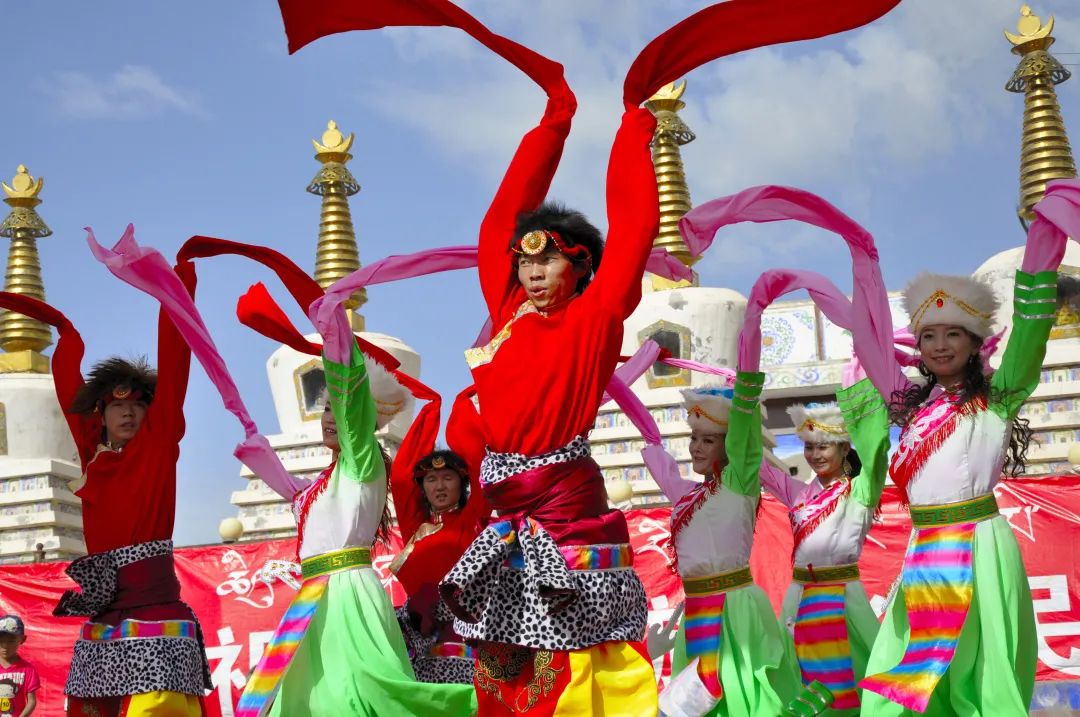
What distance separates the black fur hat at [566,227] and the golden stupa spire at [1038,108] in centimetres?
1414

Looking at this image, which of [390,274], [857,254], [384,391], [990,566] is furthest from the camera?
[384,391]

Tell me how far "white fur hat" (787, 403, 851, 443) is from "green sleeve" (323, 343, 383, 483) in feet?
6.64

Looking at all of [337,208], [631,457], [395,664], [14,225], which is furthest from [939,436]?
[14,225]

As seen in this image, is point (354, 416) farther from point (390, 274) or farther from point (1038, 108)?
→ point (1038, 108)

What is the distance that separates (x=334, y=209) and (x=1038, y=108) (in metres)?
8.85

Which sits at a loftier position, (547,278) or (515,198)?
(515,198)

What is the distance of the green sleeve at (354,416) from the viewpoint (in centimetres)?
550

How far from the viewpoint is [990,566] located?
14.9ft

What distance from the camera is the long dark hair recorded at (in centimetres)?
476

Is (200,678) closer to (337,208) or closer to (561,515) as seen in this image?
(561,515)

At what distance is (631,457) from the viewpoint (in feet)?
49.3

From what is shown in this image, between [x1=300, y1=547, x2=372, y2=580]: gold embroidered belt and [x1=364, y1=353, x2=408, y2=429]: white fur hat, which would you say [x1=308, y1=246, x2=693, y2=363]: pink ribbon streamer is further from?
[x1=300, y1=547, x2=372, y2=580]: gold embroidered belt

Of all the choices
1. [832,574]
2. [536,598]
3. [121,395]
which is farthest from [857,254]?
[121,395]

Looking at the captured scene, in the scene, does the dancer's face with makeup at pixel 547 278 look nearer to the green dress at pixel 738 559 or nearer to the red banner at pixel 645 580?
the green dress at pixel 738 559
